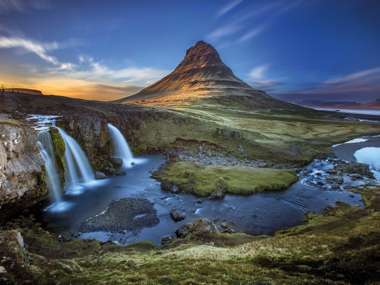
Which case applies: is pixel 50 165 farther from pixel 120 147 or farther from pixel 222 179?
pixel 222 179

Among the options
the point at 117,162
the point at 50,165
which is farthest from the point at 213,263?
the point at 117,162

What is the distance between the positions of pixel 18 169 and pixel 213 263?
3261 centimetres

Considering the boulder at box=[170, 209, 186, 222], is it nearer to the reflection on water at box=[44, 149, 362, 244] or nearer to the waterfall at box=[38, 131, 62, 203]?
the reflection on water at box=[44, 149, 362, 244]

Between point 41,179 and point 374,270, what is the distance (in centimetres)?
4350

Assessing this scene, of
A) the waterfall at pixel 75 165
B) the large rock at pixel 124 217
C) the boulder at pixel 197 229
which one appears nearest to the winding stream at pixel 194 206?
the large rock at pixel 124 217

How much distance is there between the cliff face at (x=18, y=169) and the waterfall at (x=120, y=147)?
27951mm

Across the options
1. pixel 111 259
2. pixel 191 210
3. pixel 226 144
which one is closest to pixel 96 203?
pixel 191 210

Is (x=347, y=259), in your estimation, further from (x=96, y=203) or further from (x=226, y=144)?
(x=226, y=144)

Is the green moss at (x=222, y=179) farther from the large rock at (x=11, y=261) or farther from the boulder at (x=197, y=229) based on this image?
the large rock at (x=11, y=261)

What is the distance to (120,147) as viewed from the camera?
75.4m

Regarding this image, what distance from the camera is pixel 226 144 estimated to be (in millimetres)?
89500

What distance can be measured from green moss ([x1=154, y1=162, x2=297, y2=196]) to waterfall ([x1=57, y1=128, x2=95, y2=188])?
1422cm

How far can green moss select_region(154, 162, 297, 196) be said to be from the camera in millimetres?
49531

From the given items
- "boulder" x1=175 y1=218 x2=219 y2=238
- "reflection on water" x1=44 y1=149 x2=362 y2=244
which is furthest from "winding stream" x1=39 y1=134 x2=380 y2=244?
"boulder" x1=175 y1=218 x2=219 y2=238
